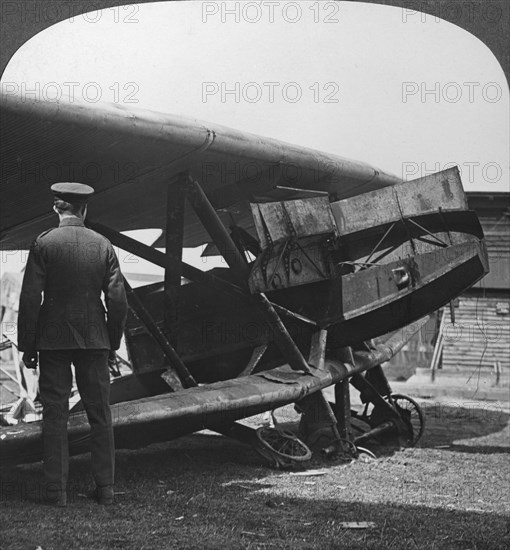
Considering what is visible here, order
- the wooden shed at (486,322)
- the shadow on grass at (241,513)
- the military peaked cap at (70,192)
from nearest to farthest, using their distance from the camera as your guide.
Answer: the shadow on grass at (241,513) → the military peaked cap at (70,192) → the wooden shed at (486,322)

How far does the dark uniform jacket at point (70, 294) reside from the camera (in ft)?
17.2

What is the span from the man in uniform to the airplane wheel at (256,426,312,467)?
2.38 m

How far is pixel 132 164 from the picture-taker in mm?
7023

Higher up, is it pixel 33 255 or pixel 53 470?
pixel 33 255

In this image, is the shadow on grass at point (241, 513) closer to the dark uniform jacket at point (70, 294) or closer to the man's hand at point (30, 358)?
the man's hand at point (30, 358)

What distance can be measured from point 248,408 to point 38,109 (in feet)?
10.1

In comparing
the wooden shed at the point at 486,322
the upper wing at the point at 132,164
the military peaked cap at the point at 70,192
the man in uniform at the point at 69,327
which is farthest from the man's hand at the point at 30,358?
the wooden shed at the point at 486,322

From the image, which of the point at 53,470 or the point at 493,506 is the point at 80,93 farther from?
the point at 493,506

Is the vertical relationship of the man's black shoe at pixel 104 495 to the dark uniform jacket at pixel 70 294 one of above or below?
below

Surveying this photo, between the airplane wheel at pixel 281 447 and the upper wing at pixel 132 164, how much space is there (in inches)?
99.3

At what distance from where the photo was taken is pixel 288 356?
7691mm

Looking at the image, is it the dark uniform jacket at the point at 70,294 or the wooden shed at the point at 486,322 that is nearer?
the dark uniform jacket at the point at 70,294

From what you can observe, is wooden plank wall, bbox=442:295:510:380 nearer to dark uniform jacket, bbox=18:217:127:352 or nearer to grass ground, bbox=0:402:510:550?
grass ground, bbox=0:402:510:550

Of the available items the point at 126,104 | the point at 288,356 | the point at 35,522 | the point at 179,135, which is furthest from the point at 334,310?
the point at 35,522
